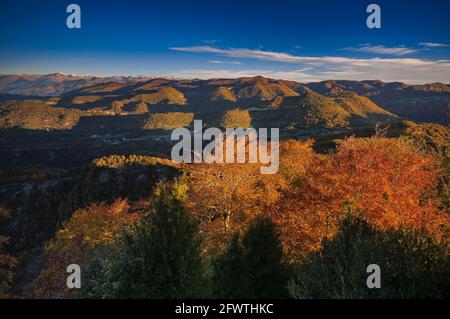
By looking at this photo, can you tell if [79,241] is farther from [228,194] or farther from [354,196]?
[354,196]

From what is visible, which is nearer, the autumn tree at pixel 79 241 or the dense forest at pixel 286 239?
the dense forest at pixel 286 239

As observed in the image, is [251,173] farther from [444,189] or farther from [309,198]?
[444,189]

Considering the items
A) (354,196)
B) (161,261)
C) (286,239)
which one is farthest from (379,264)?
(286,239)

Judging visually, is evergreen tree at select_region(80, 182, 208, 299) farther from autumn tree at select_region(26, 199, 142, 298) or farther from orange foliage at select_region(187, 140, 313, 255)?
orange foliage at select_region(187, 140, 313, 255)

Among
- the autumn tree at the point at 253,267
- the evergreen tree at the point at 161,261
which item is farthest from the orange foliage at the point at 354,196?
the evergreen tree at the point at 161,261

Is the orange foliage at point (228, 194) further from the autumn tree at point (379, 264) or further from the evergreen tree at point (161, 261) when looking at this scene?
the autumn tree at point (379, 264)

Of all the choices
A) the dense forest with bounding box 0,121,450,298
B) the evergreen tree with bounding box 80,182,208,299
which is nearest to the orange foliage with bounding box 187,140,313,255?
the dense forest with bounding box 0,121,450,298

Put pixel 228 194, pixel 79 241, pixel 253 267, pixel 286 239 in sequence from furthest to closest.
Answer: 1. pixel 79 241
2. pixel 228 194
3. pixel 286 239
4. pixel 253 267
